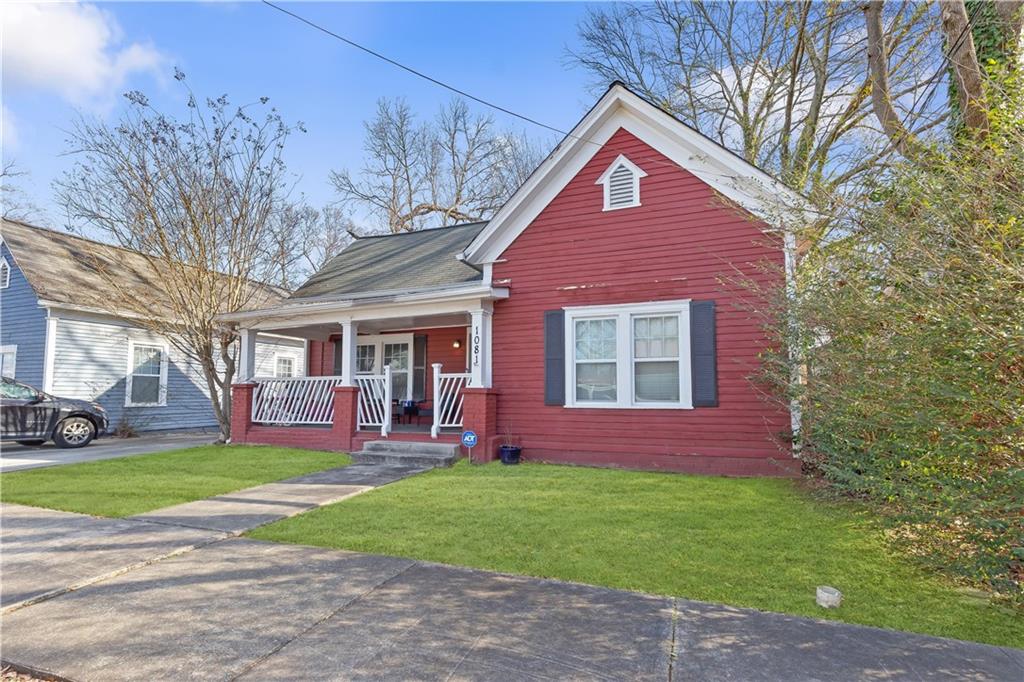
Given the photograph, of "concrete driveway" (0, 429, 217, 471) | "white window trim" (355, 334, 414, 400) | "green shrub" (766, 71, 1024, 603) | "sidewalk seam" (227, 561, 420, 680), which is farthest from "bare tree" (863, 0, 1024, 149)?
"concrete driveway" (0, 429, 217, 471)

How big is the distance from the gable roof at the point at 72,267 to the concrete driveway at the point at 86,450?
3323 millimetres

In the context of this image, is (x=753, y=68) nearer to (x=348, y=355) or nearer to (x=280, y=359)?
(x=348, y=355)

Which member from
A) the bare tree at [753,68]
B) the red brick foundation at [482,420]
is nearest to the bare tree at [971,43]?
the bare tree at [753,68]

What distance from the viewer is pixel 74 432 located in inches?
473

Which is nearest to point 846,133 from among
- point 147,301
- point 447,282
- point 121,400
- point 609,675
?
point 447,282

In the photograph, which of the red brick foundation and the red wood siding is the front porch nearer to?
the red brick foundation

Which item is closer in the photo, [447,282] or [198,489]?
[198,489]

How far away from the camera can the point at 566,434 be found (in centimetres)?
889

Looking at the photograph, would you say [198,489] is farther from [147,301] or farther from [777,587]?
[147,301]

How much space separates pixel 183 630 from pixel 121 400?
1479cm

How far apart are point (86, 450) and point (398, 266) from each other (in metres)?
7.80

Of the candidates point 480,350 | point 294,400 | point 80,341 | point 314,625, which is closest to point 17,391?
point 80,341

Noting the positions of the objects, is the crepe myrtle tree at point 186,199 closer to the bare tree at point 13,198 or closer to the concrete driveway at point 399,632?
the concrete driveway at point 399,632

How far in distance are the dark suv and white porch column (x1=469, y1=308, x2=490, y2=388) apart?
9698 mm
